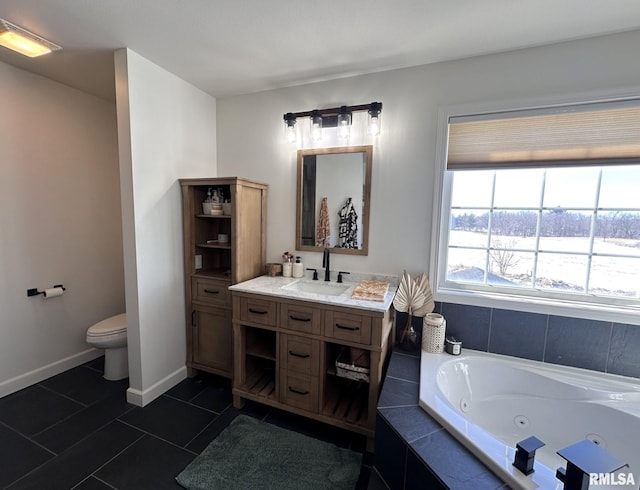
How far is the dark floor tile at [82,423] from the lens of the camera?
5.57ft

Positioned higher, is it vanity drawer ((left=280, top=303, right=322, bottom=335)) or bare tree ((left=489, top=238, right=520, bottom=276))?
bare tree ((left=489, top=238, right=520, bottom=276))

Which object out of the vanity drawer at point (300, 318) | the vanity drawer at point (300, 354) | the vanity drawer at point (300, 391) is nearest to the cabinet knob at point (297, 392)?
the vanity drawer at point (300, 391)

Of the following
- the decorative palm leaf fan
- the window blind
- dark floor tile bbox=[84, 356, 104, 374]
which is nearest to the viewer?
the window blind

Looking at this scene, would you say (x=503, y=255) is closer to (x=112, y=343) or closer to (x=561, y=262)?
(x=561, y=262)

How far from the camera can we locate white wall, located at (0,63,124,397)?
2.09m

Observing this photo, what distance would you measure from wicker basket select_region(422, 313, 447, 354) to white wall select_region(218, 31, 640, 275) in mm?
381

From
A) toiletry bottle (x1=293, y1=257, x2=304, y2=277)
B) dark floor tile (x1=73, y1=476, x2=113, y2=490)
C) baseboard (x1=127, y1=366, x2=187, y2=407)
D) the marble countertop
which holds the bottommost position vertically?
dark floor tile (x1=73, y1=476, x2=113, y2=490)

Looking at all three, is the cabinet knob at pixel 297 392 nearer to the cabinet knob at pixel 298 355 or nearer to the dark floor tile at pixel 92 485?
the cabinet knob at pixel 298 355

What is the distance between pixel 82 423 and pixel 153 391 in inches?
16.2

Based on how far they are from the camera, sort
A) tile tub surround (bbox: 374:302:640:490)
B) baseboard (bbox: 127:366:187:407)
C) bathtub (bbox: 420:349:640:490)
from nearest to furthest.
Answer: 1. tile tub surround (bbox: 374:302:640:490)
2. bathtub (bbox: 420:349:640:490)
3. baseboard (bbox: 127:366:187:407)

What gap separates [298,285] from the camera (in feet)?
7.34

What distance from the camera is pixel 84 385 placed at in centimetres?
225

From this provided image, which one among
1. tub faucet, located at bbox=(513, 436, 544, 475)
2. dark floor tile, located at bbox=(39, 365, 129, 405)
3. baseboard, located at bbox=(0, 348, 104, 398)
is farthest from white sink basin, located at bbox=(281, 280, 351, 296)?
baseboard, located at bbox=(0, 348, 104, 398)

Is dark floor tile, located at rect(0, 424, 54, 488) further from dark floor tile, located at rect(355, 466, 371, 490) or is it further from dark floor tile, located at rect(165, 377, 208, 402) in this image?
dark floor tile, located at rect(355, 466, 371, 490)
